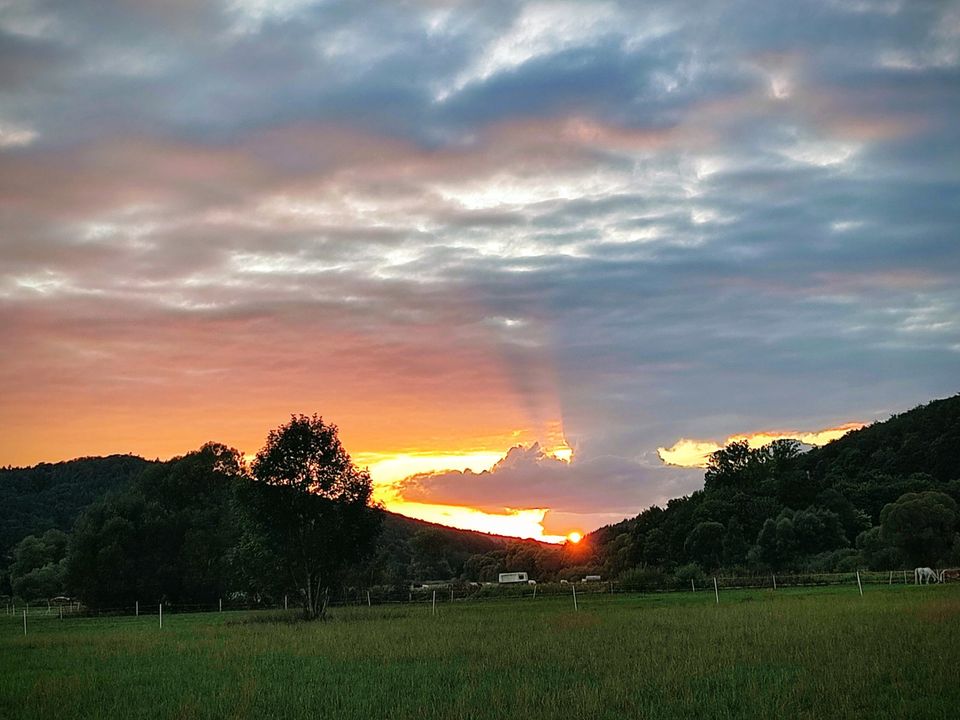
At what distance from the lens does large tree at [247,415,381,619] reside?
203ft

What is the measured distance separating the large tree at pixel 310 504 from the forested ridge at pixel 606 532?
2330 mm

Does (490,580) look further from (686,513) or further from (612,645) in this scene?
(612,645)

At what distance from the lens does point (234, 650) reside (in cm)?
3466

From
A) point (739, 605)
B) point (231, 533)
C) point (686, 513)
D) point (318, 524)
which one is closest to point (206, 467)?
point (231, 533)

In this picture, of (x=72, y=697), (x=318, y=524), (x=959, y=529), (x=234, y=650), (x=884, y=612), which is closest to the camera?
(x=72, y=697)

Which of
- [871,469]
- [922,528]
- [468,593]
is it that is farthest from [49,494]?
[922,528]

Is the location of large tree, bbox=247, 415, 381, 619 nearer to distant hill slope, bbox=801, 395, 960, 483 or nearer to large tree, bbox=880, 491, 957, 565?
large tree, bbox=880, 491, 957, 565

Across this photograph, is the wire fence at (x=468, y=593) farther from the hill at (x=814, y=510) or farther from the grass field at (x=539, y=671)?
the grass field at (x=539, y=671)

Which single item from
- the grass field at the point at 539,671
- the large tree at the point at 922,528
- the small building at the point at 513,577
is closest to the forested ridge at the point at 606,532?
the large tree at the point at 922,528

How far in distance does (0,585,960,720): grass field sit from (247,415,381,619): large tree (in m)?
20.0

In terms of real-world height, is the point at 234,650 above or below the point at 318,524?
below

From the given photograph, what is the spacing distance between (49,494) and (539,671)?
184098 millimetres

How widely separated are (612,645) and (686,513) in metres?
96.3

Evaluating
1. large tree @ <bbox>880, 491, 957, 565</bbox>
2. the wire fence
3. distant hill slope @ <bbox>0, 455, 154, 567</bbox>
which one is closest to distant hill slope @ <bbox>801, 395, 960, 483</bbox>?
large tree @ <bbox>880, 491, 957, 565</bbox>
